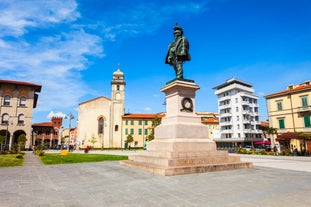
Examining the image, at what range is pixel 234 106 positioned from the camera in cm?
5759

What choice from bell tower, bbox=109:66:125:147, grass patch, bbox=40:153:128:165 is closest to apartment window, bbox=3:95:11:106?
bell tower, bbox=109:66:125:147

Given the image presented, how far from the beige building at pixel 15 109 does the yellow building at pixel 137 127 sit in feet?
81.0

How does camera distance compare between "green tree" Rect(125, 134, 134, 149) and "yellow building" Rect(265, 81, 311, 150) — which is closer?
"yellow building" Rect(265, 81, 311, 150)

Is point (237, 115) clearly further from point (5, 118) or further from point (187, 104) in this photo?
point (5, 118)

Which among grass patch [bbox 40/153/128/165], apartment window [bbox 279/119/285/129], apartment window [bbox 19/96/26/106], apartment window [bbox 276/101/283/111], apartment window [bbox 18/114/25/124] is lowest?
grass patch [bbox 40/153/128/165]

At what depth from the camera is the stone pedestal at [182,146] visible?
28.4 ft

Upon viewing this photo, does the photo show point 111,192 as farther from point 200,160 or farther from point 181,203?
point 200,160

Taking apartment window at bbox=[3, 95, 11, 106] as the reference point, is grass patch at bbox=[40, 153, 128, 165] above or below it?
below

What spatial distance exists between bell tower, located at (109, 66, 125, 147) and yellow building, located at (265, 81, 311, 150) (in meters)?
38.7

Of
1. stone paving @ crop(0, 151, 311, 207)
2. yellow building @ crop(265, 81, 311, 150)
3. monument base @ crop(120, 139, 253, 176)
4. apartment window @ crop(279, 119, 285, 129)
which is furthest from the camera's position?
apartment window @ crop(279, 119, 285, 129)

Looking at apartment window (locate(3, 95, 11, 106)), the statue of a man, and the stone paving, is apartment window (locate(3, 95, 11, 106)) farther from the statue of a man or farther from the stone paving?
the stone paving

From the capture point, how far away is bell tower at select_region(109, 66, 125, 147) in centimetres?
5928

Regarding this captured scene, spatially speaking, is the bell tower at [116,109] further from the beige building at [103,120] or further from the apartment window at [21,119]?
the apartment window at [21,119]

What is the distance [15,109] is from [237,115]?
54685mm
